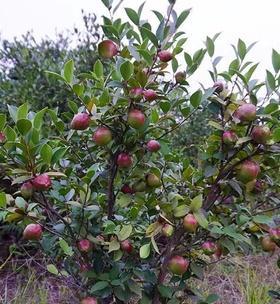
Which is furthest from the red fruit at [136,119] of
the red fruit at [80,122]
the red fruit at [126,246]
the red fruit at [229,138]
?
the red fruit at [126,246]

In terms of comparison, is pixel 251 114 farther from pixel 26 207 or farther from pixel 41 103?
pixel 41 103

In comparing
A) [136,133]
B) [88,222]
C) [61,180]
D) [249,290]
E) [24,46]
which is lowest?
[249,290]

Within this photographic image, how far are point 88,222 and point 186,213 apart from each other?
0.30 meters

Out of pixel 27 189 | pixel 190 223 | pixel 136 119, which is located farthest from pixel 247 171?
pixel 27 189

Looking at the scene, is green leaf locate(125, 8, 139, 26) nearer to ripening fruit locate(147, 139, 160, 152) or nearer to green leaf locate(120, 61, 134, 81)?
green leaf locate(120, 61, 134, 81)

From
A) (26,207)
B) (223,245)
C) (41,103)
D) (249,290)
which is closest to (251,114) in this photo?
(223,245)

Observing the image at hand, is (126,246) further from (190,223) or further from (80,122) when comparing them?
(80,122)

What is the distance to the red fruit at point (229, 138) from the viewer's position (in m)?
1.19

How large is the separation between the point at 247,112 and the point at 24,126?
1.77ft

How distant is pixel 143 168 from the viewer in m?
1.32

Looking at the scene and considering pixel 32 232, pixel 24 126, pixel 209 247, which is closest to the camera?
pixel 24 126

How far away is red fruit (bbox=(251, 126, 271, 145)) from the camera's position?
1155 millimetres

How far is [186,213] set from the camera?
1202 mm

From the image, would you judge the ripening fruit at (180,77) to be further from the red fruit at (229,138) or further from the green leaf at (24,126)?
the green leaf at (24,126)
